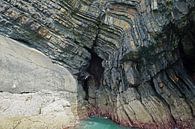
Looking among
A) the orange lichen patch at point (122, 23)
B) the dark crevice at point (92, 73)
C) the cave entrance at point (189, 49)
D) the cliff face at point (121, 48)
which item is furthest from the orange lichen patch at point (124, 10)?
the cave entrance at point (189, 49)

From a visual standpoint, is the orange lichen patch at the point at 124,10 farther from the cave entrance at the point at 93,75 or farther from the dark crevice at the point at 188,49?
the dark crevice at the point at 188,49

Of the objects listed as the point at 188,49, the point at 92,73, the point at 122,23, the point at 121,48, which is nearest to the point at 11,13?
the point at 92,73

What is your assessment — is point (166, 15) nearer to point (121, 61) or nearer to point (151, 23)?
point (151, 23)

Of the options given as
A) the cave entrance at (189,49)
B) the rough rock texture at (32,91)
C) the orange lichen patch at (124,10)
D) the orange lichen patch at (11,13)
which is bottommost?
the rough rock texture at (32,91)

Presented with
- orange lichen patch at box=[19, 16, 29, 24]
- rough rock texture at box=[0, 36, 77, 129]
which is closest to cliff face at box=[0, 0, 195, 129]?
orange lichen patch at box=[19, 16, 29, 24]

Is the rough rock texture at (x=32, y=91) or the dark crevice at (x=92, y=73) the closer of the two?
the rough rock texture at (x=32, y=91)

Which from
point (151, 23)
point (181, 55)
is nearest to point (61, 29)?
point (151, 23)

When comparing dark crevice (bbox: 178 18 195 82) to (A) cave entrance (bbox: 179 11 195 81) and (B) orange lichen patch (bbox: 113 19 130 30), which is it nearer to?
(A) cave entrance (bbox: 179 11 195 81)
